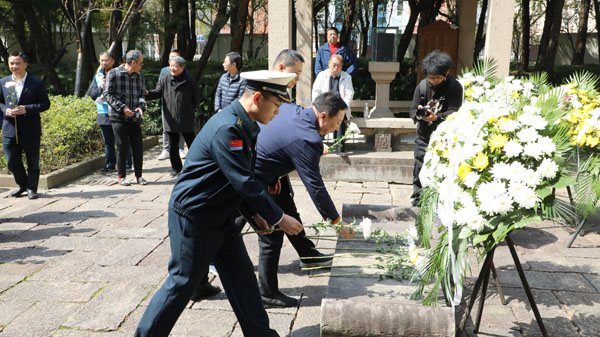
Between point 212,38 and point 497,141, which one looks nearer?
point 497,141

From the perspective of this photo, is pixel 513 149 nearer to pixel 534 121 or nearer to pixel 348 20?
pixel 534 121

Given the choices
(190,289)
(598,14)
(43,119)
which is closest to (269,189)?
(190,289)

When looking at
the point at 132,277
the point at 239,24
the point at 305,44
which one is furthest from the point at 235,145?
the point at 239,24

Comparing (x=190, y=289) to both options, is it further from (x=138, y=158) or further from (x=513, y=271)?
(x=138, y=158)

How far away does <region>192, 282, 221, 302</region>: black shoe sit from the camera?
4.13 metres

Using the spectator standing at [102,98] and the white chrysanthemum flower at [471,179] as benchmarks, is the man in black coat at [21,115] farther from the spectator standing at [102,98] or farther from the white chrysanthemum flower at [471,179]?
the white chrysanthemum flower at [471,179]

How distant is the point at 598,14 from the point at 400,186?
17.7 metres

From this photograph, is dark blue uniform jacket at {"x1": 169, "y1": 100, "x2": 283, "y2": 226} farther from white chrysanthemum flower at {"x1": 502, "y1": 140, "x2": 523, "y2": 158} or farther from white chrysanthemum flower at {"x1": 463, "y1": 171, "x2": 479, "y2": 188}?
white chrysanthemum flower at {"x1": 502, "y1": 140, "x2": 523, "y2": 158}

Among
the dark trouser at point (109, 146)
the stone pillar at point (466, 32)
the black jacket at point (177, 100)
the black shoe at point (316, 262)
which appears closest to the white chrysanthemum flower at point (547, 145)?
the black shoe at point (316, 262)

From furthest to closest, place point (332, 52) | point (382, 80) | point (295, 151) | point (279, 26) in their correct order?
point (382, 80)
point (332, 52)
point (279, 26)
point (295, 151)

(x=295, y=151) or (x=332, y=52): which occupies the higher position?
(x=332, y=52)

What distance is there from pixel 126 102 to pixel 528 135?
603 cm

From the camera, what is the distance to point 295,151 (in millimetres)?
3635

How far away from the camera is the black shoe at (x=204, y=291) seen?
163 inches
